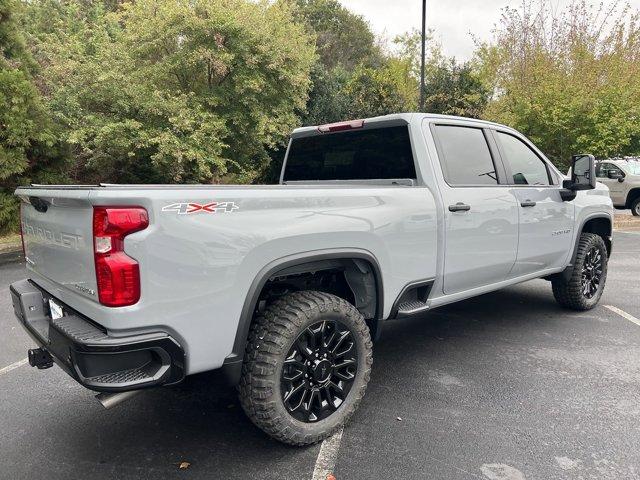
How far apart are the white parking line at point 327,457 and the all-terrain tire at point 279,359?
0.05 meters

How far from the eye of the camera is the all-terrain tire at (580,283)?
193 inches

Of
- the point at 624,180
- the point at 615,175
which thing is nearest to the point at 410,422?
the point at 624,180

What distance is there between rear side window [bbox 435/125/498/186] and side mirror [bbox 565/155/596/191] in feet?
3.28

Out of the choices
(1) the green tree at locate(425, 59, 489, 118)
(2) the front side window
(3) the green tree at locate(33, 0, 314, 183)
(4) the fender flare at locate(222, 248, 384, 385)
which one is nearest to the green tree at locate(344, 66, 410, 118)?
(1) the green tree at locate(425, 59, 489, 118)

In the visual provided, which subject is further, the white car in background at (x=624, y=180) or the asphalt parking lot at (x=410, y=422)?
the white car in background at (x=624, y=180)

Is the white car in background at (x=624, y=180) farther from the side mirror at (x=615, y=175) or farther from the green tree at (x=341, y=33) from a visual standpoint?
the green tree at (x=341, y=33)

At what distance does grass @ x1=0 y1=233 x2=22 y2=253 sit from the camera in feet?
33.7

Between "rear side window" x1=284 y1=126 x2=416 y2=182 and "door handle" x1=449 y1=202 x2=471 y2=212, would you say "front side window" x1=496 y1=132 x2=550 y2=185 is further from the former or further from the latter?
"rear side window" x1=284 y1=126 x2=416 y2=182

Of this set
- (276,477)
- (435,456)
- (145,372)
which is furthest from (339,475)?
(145,372)

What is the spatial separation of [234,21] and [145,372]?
13.3 metres

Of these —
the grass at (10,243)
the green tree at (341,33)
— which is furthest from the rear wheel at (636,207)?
the green tree at (341,33)

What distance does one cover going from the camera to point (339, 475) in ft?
8.11

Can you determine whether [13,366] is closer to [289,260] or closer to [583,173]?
[289,260]

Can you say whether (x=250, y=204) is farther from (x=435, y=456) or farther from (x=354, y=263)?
(x=435, y=456)
